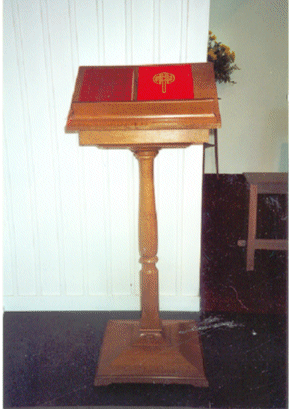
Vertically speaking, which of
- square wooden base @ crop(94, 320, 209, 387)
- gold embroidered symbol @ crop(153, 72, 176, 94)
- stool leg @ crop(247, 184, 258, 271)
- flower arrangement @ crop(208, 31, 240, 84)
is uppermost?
flower arrangement @ crop(208, 31, 240, 84)

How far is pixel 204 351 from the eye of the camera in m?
1.53

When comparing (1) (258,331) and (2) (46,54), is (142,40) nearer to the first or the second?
(2) (46,54)

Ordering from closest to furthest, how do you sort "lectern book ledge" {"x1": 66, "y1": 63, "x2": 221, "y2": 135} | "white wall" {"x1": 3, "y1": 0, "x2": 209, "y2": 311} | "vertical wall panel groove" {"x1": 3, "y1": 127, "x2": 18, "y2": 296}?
"lectern book ledge" {"x1": 66, "y1": 63, "x2": 221, "y2": 135} → "white wall" {"x1": 3, "y1": 0, "x2": 209, "y2": 311} → "vertical wall panel groove" {"x1": 3, "y1": 127, "x2": 18, "y2": 296}

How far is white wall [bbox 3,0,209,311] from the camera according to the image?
1.53 m

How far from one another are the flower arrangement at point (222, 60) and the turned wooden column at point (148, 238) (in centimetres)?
411

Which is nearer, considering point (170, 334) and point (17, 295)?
point (170, 334)

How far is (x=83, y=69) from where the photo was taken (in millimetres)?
1209

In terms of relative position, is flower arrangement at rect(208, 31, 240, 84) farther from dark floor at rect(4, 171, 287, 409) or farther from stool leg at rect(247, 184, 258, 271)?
dark floor at rect(4, 171, 287, 409)

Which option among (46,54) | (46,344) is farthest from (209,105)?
(46,344)

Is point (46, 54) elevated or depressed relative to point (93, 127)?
elevated

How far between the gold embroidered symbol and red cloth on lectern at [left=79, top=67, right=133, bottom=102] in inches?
4.0

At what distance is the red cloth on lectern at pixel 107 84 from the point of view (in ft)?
3.56

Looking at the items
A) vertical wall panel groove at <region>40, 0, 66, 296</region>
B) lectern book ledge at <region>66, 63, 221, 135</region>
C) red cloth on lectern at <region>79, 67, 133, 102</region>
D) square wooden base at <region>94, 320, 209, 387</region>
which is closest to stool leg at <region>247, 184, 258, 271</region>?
square wooden base at <region>94, 320, 209, 387</region>

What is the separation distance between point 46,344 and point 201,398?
849 millimetres
